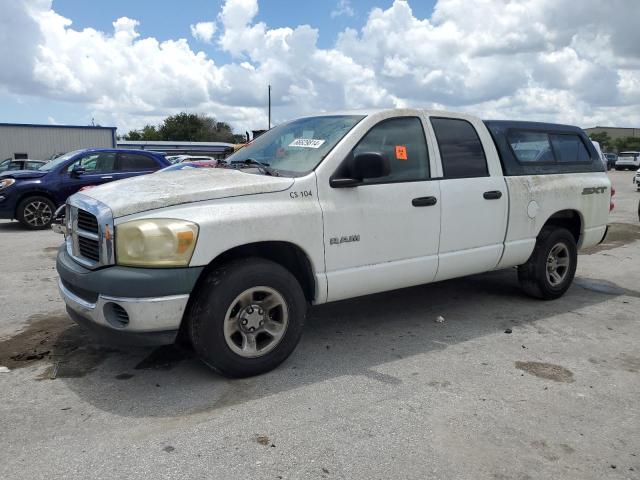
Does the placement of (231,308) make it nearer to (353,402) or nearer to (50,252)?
(353,402)

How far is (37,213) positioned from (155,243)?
9.59 metres

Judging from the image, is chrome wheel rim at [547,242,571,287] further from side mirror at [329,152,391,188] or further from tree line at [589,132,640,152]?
tree line at [589,132,640,152]

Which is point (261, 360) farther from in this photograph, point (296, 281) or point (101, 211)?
point (101, 211)

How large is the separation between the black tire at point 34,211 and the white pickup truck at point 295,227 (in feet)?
27.2

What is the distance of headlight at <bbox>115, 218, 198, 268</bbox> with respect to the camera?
3.35m

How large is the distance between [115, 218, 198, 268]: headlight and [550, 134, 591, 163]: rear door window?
4264 mm

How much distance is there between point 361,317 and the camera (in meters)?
5.28

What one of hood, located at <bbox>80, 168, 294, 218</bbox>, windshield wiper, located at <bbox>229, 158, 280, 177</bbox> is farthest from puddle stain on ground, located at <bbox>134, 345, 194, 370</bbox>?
windshield wiper, located at <bbox>229, 158, 280, 177</bbox>

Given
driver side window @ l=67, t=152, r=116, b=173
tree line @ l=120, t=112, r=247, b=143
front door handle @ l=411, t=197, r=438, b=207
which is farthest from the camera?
tree line @ l=120, t=112, r=247, b=143

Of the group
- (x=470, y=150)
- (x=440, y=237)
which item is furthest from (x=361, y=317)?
(x=470, y=150)

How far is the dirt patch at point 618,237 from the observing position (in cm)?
923

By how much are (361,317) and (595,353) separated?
6.54 ft

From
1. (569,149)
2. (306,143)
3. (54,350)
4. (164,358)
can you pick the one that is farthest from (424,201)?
(54,350)

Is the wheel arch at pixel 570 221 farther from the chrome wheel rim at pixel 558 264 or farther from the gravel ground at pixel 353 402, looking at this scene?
the gravel ground at pixel 353 402
